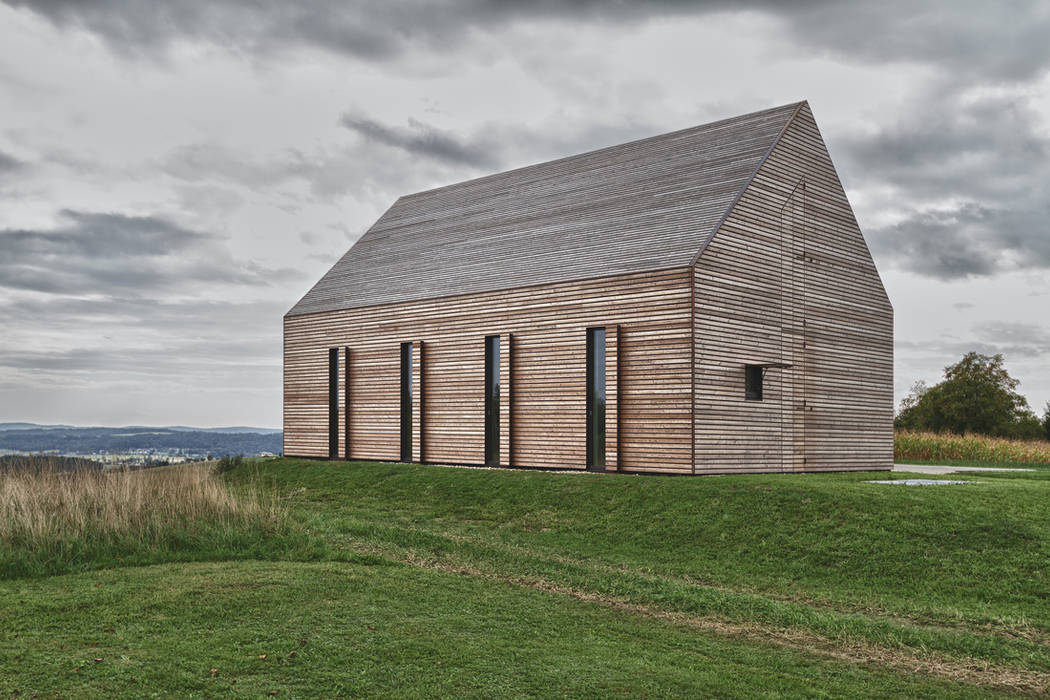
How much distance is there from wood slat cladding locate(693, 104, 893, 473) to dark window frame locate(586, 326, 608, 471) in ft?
7.45

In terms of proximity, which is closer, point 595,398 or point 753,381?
point 753,381

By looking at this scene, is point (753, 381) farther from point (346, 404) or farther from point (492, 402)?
point (346, 404)

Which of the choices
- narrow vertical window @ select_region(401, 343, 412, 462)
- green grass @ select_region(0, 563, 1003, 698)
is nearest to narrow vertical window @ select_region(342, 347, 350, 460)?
narrow vertical window @ select_region(401, 343, 412, 462)

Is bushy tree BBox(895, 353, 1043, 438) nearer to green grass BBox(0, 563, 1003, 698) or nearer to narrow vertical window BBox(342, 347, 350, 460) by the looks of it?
narrow vertical window BBox(342, 347, 350, 460)

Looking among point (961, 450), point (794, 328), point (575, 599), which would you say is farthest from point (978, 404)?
point (575, 599)

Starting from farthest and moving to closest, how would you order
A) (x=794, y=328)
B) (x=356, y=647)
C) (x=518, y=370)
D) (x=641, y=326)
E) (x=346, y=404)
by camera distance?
1. (x=346, y=404)
2. (x=518, y=370)
3. (x=794, y=328)
4. (x=641, y=326)
5. (x=356, y=647)

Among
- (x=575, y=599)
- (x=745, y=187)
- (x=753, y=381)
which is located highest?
(x=745, y=187)

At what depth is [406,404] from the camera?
73.7 ft

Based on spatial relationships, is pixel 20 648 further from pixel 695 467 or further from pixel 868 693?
pixel 695 467

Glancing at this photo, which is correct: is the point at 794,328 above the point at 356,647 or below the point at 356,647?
above

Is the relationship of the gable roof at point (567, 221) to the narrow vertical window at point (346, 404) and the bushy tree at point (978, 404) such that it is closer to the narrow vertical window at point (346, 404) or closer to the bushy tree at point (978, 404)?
the narrow vertical window at point (346, 404)

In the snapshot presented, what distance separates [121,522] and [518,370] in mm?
10837

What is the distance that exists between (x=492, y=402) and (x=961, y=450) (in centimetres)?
1589

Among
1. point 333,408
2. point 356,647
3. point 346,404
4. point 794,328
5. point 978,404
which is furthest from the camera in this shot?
point 978,404
